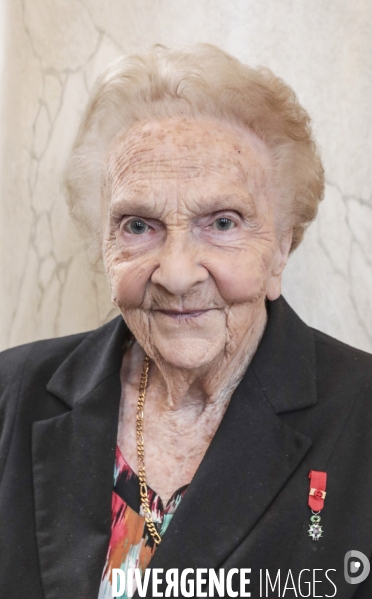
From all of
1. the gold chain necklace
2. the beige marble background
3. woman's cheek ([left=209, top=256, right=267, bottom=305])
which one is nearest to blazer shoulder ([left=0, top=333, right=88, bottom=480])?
the gold chain necklace

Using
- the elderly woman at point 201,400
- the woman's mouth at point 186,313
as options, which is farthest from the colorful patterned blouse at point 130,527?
the woman's mouth at point 186,313

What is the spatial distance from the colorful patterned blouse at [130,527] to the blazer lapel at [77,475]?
32 millimetres

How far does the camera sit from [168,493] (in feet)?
5.58

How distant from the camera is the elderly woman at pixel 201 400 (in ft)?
5.16

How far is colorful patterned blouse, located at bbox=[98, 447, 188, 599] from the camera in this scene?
1642 millimetres

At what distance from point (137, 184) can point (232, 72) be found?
0.33 meters

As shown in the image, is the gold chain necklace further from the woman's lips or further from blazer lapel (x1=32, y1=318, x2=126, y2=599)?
the woman's lips

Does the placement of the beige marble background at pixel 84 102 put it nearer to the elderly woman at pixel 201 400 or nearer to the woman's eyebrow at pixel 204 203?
the elderly woman at pixel 201 400

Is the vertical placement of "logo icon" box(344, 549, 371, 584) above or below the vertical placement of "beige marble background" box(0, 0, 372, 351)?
below

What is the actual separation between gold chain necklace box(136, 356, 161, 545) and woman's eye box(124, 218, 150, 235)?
392mm

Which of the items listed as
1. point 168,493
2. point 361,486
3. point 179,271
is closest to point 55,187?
point 179,271

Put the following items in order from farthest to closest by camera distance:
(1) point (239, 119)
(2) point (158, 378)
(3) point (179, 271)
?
(2) point (158, 378)
(1) point (239, 119)
(3) point (179, 271)

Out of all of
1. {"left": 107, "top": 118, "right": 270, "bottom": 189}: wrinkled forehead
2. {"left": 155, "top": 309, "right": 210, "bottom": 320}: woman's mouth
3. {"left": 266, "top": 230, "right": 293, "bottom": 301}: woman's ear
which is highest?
{"left": 107, "top": 118, "right": 270, "bottom": 189}: wrinkled forehead

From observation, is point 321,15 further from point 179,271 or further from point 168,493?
point 168,493
